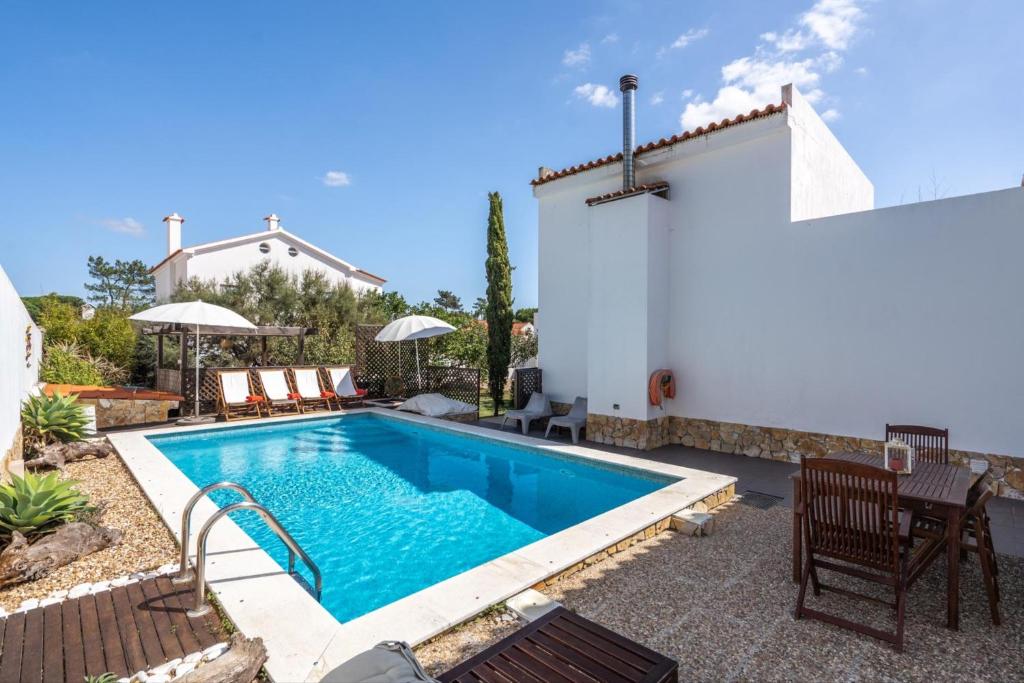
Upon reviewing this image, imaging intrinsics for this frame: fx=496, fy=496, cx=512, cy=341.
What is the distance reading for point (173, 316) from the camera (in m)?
11.4

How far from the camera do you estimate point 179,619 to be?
11.4 ft

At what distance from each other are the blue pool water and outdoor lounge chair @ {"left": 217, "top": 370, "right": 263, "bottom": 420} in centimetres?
113

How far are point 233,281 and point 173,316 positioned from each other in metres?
11.9

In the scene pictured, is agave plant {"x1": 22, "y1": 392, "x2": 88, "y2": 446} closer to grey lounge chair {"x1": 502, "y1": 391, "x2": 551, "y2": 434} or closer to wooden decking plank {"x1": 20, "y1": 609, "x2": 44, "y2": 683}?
wooden decking plank {"x1": 20, "y1": 609, "x2": 44, "y2": 683}

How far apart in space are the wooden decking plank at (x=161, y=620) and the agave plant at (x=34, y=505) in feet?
→ 5.88

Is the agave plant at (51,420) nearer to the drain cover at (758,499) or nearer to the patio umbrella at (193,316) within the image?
the patio umbrella at (193,316)

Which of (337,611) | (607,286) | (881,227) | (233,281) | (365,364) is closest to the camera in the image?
(337,611)

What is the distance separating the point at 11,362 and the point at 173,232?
22538 millimetres

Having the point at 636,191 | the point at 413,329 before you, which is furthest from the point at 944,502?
the point at 413,329

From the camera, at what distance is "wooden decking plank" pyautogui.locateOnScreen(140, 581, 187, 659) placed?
310 cm

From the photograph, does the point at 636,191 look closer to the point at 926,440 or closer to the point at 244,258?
the point at 926,440

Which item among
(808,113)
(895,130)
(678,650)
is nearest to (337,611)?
(678,650)

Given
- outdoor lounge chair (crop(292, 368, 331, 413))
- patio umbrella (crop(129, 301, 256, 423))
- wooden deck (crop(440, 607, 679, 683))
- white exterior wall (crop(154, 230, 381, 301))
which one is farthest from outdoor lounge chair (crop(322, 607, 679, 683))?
white exterior wall (crop(154, 230, 381, 301))

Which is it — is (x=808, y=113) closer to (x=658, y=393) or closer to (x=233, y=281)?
(x=658, y=393)
